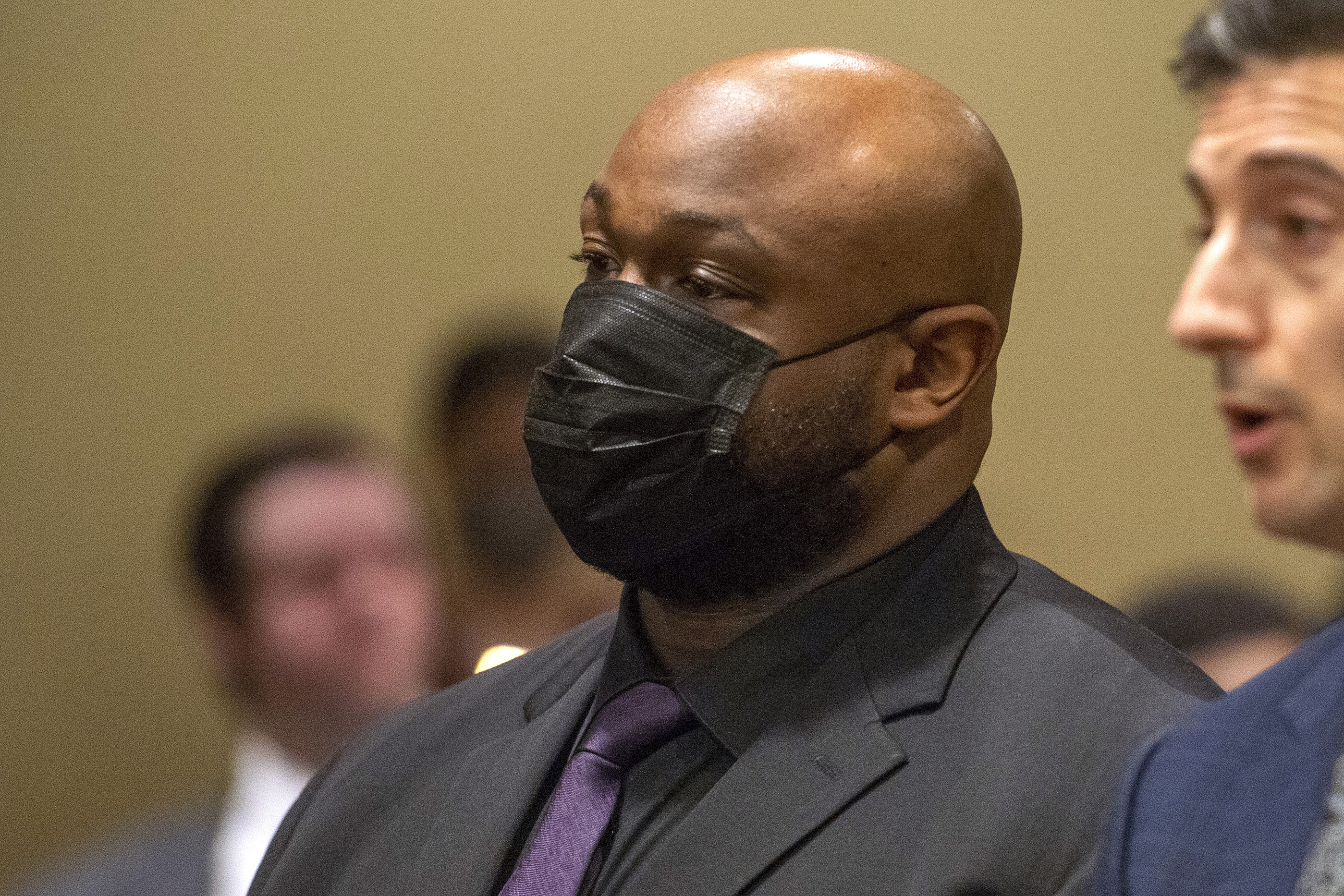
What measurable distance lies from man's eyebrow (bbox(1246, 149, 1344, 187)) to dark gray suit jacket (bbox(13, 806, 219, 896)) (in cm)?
Answer: 228

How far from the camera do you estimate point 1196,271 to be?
123 centimetres

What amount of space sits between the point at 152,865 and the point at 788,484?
185 cm

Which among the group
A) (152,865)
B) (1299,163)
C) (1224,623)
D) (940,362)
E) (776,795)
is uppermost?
(1299,163)

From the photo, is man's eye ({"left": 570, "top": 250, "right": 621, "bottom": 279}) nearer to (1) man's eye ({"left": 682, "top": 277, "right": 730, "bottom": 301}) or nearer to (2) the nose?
(1) man's eye ({"left": 682, "top": 277, "right": 730, "bottom": 301})

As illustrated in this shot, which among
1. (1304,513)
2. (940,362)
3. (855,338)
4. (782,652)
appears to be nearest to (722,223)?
(855,338)

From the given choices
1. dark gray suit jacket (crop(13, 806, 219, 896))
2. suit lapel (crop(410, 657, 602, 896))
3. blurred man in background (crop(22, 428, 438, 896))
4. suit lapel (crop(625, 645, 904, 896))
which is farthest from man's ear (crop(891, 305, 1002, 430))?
dark gray suit jacket (crop(13, 806, 219, 896))

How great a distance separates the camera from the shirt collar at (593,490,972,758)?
1.66m

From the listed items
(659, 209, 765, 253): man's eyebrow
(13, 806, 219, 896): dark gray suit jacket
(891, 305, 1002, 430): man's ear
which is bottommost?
(13, 806, 219, 896): dark gray suit jacket

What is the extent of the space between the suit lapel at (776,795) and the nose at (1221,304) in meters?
0.55

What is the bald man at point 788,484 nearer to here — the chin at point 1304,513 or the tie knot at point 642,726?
the tie knot at point 642,726

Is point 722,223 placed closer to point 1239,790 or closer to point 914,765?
point 914,765

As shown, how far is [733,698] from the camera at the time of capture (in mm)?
1667

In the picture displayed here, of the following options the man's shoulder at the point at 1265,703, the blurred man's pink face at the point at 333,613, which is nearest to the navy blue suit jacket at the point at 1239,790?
the man's shoulder at the point at 1265,703

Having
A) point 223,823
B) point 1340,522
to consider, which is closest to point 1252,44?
point 1340,522
